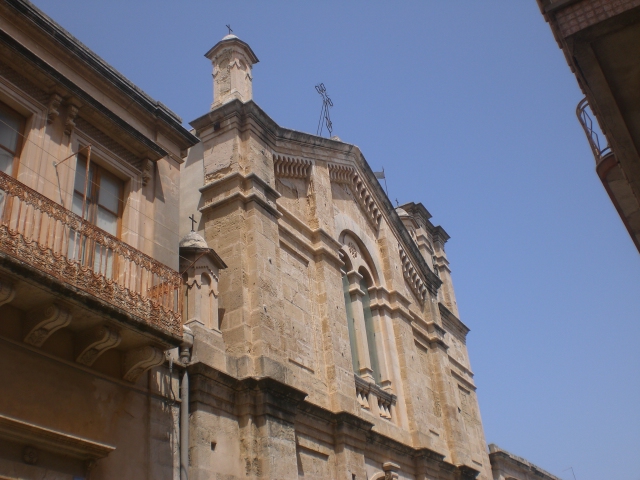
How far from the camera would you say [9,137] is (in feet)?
28.5

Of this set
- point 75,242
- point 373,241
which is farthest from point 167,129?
point 373,241

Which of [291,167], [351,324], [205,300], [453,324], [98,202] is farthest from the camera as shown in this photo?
[453,324]

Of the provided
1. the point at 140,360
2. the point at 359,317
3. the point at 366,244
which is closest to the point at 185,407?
Result: the point at 140,360

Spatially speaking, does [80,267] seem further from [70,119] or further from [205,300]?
[205,300]

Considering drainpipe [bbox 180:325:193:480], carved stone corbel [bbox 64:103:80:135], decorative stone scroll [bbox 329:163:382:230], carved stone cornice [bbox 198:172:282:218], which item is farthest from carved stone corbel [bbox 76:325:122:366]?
decorative stone scroll [bbox 329:163:382:230]

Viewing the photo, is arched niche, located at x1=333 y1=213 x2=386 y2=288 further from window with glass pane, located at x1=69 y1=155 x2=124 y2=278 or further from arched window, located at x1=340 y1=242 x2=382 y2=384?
window with glass pane, located at x1=69 y1=155 x2=124 y2=278

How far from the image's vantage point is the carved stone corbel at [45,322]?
750cm

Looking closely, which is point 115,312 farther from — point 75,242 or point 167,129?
point 167,129

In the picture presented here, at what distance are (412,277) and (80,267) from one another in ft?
44.0

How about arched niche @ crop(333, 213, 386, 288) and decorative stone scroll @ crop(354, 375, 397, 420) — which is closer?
decorative stone scroll @ crop(354, 375, 397, 420)

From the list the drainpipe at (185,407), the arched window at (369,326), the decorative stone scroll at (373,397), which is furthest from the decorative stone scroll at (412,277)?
the drainpipe at (185,407)

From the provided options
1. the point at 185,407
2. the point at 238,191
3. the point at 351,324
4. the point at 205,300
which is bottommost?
the point at 185,407

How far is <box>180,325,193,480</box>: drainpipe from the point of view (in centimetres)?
916

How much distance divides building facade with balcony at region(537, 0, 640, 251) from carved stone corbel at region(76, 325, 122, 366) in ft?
18.9
